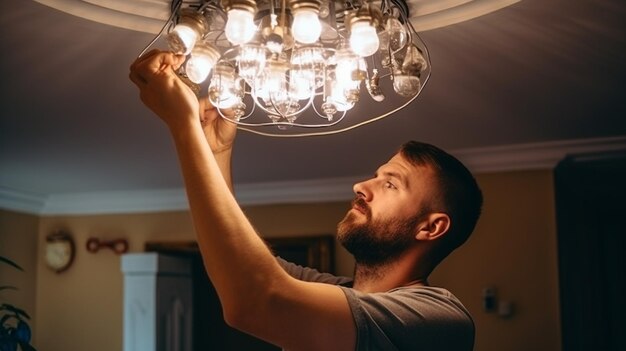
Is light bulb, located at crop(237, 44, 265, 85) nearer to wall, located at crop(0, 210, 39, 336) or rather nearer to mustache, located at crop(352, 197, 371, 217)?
mustache, located at crop(352, 197, 371, 217)

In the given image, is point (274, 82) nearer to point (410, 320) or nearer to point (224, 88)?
point (224, 88)

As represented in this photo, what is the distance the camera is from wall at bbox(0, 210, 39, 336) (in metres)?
4.62

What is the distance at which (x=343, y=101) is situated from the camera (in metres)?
1.33

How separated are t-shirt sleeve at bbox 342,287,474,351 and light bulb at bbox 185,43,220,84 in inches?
17.3

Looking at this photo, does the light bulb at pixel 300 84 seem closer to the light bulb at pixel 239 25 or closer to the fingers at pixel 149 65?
the light bulb at pixel 239 25

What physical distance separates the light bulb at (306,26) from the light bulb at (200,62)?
155 mm

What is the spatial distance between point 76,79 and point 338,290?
5.36ft

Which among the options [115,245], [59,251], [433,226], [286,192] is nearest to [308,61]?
[433,226]

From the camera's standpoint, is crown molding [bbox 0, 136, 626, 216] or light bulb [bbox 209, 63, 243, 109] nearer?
light bulb [bbox 209, 63, 243, 109]

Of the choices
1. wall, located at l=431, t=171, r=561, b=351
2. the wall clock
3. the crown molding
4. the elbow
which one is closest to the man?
the elbow

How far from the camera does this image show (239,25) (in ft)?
3.56

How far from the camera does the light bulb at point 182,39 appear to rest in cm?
108

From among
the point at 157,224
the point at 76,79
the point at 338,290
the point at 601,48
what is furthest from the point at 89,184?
the point at 338,290

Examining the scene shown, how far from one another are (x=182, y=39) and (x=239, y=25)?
0.09 metres
